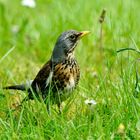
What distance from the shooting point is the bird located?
21.4ft

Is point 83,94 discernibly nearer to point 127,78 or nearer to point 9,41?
point 127,78

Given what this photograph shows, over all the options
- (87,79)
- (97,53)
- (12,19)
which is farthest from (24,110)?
(12,19)

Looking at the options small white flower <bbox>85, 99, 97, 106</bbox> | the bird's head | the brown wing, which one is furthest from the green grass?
the bird's head

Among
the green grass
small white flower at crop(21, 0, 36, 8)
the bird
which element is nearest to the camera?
the green grass

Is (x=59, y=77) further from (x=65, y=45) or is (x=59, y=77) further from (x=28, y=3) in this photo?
(x=28, y=3)

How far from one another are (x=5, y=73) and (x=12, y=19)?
2.44 m

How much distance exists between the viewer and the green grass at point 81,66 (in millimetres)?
5820

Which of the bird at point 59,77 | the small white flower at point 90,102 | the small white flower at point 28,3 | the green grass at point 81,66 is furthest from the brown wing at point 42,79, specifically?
the small white flower at point 28,3

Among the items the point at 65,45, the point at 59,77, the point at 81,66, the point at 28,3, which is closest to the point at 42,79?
the point at 59,77

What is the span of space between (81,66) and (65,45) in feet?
5.68

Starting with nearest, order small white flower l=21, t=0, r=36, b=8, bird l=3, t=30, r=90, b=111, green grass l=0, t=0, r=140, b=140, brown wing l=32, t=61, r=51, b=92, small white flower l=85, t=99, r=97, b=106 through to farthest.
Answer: green grass l=0, t=0, r=140, b=140 → small white flower l=85, t=99, r=97, b=106 → bird l=3, t=30, r=90, b=111 → brown wing l=32, t=61, r=51, b=92 → small white flower l=21, t=0, r=36, b=8

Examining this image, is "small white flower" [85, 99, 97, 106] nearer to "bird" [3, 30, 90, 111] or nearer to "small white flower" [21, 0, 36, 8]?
"bird" [3, 30, 90, 111]

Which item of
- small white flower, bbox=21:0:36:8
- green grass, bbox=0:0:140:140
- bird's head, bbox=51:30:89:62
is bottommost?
green grass, bbox=0:0:140:140

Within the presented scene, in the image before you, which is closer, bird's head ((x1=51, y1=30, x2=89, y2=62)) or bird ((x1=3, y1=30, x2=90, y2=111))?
bird ((x1=3, y1=30, x2=90, y2=111))
